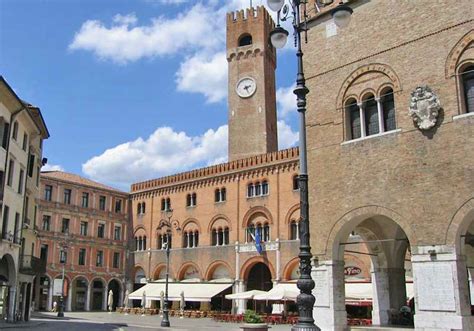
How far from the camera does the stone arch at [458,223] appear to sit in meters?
14.0

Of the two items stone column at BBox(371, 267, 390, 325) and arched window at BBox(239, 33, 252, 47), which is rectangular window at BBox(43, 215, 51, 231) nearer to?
arched window at BBox(239, 33, 252, 47)

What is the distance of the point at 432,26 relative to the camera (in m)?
15.4

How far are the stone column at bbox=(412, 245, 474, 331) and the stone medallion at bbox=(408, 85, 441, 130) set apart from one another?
337 centimetres

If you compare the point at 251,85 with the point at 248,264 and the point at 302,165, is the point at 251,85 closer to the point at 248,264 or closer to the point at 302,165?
the point at 248,264

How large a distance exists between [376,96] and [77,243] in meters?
37.0

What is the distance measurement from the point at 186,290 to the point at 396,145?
28.4 meters

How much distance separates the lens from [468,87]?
48.2 ft

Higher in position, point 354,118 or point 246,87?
point 246,87

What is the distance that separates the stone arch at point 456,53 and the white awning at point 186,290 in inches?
1070

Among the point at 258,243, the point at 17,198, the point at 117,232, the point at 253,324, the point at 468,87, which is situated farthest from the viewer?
the point at 117,232

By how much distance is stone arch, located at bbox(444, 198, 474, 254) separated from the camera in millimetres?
14008

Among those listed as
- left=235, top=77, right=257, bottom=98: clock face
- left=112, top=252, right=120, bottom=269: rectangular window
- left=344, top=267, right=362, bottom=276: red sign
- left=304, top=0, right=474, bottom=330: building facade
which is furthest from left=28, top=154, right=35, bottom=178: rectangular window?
left=235, top=77, right=257, bottom=98: clock face

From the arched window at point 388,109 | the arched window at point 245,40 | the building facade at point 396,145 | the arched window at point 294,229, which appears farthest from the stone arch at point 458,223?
the arched window at point 245,40

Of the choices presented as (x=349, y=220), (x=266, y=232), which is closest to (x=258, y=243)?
(x=266, y=232)
